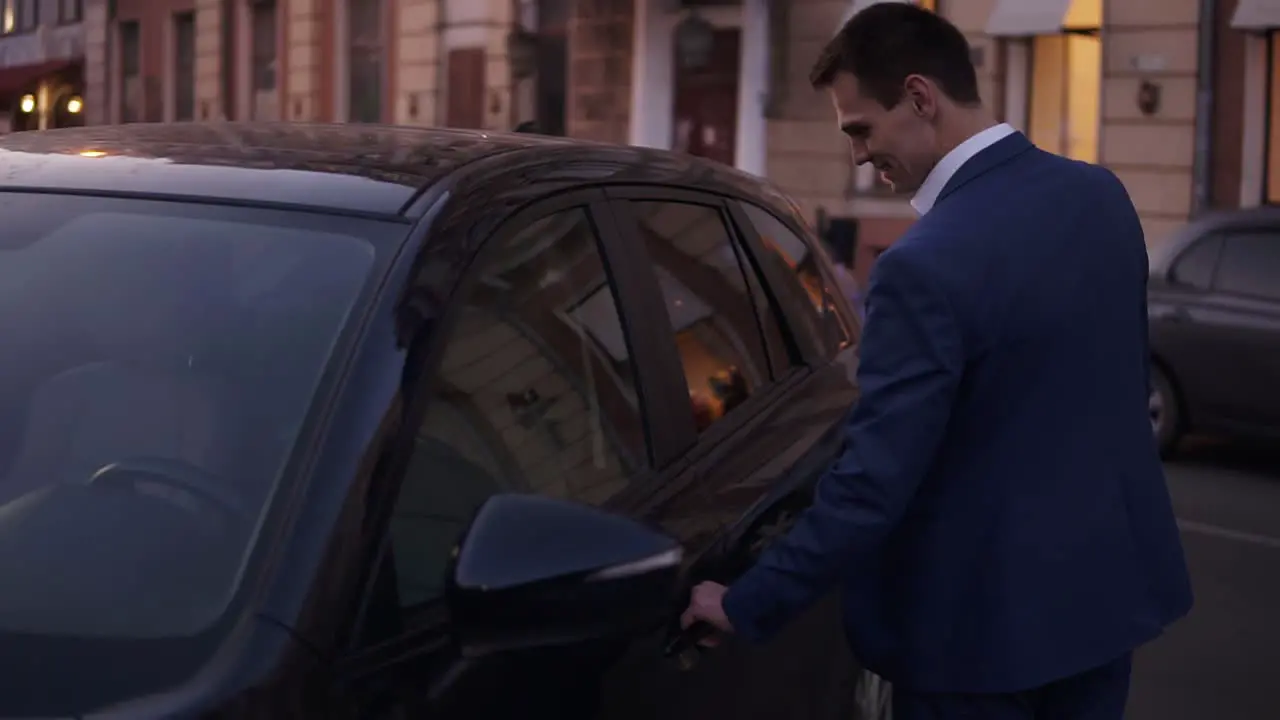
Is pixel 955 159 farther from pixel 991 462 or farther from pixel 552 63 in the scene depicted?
pixel 552 63

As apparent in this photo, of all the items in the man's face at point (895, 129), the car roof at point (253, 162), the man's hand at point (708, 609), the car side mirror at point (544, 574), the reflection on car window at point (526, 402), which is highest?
the man's face at point (895, 129)

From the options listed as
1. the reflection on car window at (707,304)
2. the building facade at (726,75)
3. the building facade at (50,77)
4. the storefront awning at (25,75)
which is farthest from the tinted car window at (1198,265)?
the storefront awning at (25,75)

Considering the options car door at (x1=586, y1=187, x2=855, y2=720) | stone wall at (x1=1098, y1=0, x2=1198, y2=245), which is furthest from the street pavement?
stone wall at (x1=1098, y1=0, x2=1198, y2=245)

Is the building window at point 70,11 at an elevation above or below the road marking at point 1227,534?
above

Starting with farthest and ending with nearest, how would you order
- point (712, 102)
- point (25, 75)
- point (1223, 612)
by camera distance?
point (25, 75), point (712, 102), point (1223, 612)

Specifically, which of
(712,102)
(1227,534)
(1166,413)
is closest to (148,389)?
(1227,534)

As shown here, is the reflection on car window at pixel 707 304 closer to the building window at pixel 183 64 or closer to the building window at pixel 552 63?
the building window at pixel 552 63

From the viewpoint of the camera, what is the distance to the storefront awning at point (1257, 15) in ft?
53.1

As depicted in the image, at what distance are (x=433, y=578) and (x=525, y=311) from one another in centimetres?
58

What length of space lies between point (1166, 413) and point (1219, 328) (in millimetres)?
623

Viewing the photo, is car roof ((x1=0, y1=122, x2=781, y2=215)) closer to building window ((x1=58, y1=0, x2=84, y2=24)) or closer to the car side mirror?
the car side mirror

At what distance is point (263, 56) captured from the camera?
30891 mm

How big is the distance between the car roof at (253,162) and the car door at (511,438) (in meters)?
0.17

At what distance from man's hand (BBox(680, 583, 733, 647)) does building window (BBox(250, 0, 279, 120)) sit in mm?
28594
